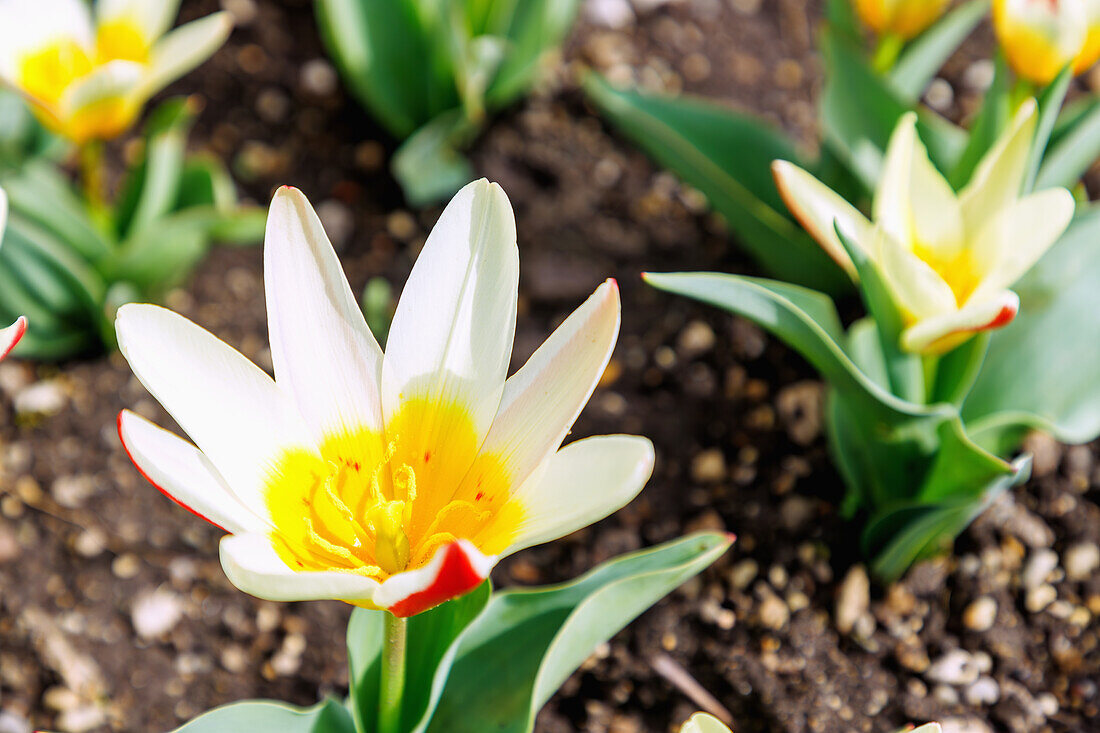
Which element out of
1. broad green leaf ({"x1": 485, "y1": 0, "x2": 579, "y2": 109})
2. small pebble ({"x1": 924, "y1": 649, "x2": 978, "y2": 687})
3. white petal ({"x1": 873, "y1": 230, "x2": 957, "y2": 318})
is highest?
white petal ({"x1": 873, "y1": 230, "x2": 957, "y2": 318})

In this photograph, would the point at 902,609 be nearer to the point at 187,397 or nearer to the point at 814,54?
the point at 187,397

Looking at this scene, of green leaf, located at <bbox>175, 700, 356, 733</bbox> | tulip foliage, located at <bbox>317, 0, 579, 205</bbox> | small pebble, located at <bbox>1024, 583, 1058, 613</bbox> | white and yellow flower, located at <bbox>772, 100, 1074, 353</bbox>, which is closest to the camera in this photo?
green leaf, located at <bbox>175, 700, 356, 733</bbox>

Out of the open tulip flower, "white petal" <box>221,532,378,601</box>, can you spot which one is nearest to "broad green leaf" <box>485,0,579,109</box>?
the open tulip flower

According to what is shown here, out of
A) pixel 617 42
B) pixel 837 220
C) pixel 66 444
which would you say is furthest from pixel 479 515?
pixel 617 42

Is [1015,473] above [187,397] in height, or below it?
below

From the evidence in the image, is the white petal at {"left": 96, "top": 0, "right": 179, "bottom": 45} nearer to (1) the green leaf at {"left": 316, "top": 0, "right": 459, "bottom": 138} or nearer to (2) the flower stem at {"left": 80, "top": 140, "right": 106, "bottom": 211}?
(2) the flower stem at {"left": 80, "top": 140, "right": 106, "bottom": 211}

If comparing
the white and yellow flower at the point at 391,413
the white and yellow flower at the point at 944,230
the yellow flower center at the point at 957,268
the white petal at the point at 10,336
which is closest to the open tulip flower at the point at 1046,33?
the white and yellow flower at the point at 944,230

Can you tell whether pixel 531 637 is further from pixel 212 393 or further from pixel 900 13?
pixel 900 13
